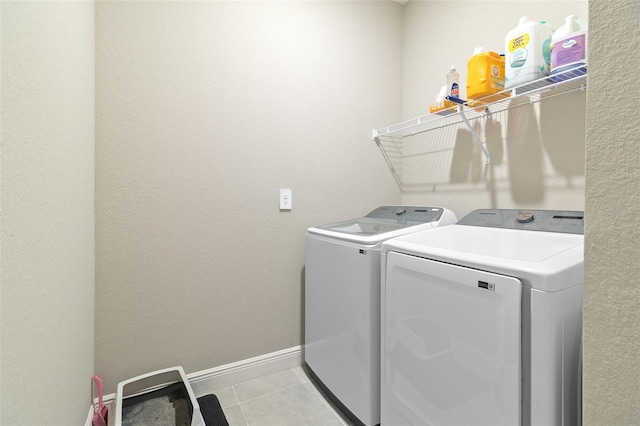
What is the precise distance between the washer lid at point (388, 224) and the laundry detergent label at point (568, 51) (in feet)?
2.66

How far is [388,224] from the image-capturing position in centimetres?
166

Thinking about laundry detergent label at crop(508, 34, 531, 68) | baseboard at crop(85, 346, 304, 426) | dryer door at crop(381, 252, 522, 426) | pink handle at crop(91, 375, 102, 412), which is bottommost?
baseboard at crop(85, 346, 304, 426)

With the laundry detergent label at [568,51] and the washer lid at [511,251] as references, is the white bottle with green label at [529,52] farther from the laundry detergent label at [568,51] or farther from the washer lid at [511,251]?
the washer lid at [511,251]

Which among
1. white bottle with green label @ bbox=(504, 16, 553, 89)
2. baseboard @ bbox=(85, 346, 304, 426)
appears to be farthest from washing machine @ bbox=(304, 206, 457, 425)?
white bottle with green label @ bbox=(504, 16, 553, 89)

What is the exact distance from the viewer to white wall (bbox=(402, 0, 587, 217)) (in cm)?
135

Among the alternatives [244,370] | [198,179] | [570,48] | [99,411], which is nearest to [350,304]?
[244,370]

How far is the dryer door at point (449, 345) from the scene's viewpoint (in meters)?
0.82

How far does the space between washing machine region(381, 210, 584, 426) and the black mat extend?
0.78 metres

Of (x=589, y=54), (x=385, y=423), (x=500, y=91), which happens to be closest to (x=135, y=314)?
(x=385, y=423)

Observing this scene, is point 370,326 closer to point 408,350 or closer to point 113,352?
point 408,350

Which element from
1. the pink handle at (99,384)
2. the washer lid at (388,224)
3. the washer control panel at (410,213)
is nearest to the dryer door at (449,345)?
the washer lid at (388,224)

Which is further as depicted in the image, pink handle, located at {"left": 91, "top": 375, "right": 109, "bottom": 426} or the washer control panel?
the washer control panel

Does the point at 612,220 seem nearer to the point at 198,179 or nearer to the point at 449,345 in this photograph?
the point at 449,345

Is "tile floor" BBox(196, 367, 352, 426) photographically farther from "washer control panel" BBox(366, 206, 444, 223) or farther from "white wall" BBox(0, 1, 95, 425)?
"washer control panel" BBox(366, 206, 444, 223)
